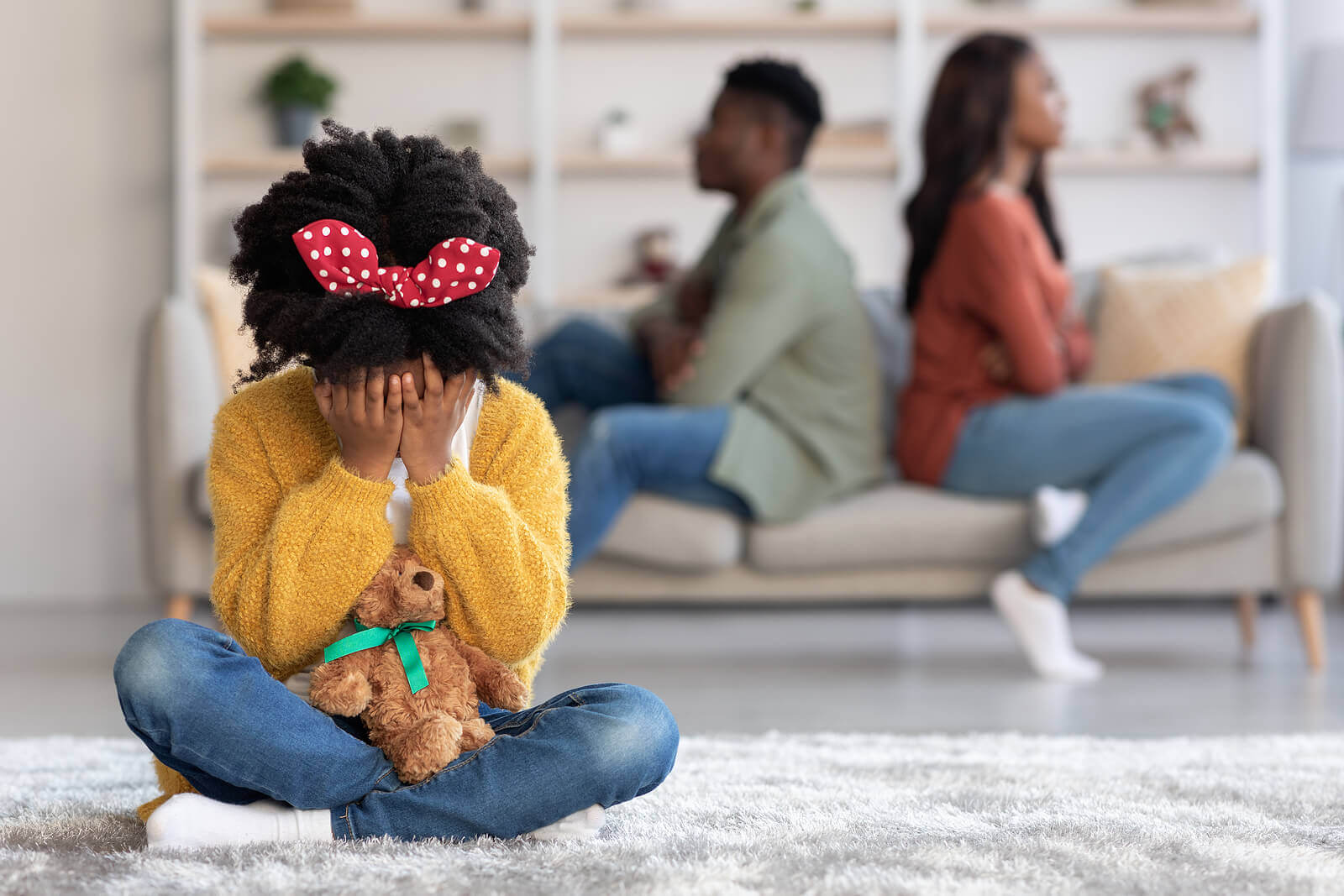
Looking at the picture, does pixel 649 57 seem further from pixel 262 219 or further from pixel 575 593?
pixel 262 219

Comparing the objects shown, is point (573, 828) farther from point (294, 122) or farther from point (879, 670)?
point (294, 122)

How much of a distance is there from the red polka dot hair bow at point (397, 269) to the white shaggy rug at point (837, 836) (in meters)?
0.43

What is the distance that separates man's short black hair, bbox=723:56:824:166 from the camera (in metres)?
2.49

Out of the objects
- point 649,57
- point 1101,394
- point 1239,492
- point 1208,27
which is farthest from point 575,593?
point 1208,27

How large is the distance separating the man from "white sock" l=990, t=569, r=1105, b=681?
0.33 meters

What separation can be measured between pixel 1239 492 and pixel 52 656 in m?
2.33

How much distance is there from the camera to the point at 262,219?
1.10m

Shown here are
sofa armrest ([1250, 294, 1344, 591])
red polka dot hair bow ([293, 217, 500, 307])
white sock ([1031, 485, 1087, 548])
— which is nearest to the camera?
red polka dot hair bow ([293, 217, 500, 307])

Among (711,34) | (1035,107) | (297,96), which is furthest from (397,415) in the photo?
(711,34)

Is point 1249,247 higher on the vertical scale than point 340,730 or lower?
higher

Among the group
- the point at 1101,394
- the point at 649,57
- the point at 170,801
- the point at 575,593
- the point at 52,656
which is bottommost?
the point at 52,656

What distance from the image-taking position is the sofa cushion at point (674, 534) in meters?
2.35

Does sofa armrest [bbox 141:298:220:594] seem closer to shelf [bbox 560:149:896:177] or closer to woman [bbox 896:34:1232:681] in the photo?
woman [bbox 896:34:1232:681]

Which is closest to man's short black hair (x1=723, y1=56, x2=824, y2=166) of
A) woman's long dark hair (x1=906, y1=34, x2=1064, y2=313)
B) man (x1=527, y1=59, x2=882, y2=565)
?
man (x1=527, y1=59, x2=882, y2=565)
